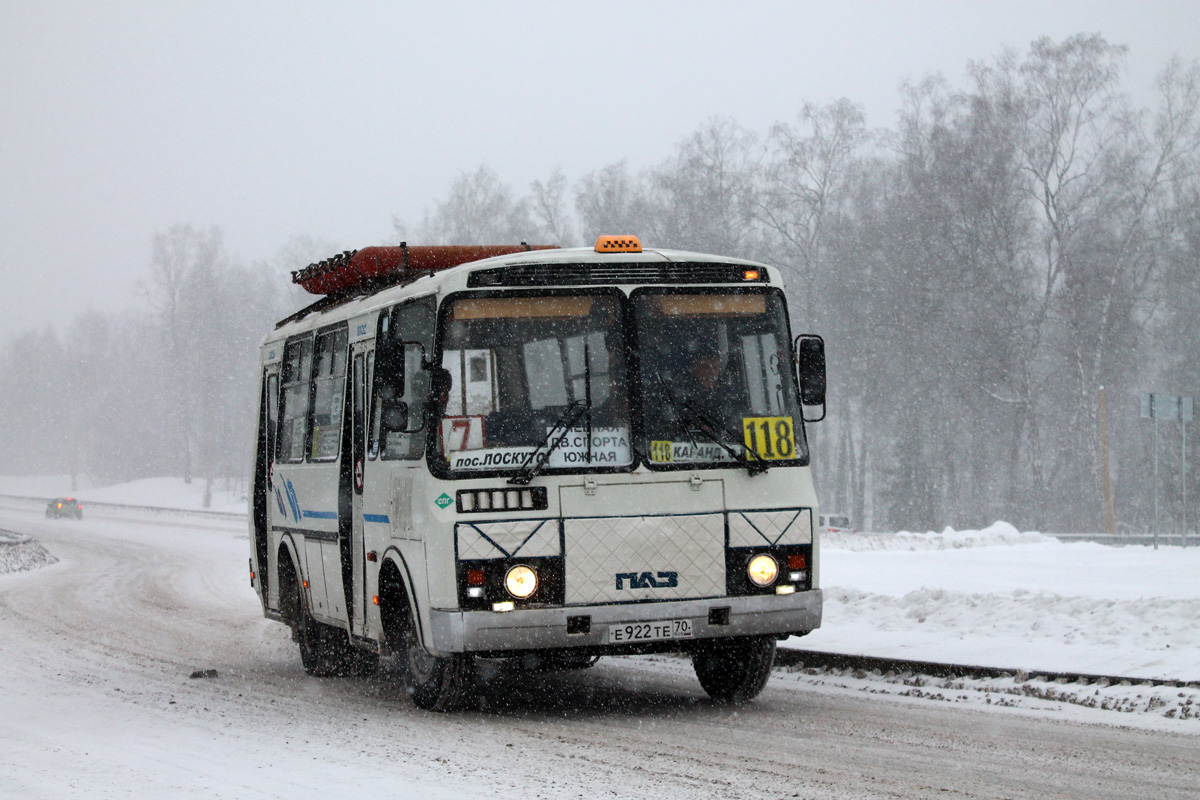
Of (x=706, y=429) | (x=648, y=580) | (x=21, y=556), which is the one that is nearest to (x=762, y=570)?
(x=648, y=580)

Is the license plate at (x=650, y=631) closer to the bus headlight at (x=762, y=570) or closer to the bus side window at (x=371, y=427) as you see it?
the bus headlight at (x=762, y=570)

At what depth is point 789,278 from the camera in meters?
58.2

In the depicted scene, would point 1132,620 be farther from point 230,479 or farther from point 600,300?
point 230,479

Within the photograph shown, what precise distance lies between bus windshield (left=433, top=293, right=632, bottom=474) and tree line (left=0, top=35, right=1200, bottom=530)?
37344 mm

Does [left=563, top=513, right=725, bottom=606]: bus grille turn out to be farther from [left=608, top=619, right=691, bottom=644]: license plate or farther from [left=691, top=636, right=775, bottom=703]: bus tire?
[left=691, top=636, right=775, bottom=703]: bus tire

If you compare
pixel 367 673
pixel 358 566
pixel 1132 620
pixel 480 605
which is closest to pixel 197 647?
pixel 367 673

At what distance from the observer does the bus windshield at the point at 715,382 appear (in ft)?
31.4

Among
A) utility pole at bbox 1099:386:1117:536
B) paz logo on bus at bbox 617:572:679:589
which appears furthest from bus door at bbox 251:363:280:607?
utility pole at bbox 1099:386:1117:536

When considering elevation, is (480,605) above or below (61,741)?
above

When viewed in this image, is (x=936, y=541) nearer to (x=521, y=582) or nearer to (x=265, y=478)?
(x=265, y=478)

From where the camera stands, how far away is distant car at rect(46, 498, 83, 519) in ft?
222

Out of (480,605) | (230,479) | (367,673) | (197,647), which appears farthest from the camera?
(230,479)

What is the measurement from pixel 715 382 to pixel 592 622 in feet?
5.72

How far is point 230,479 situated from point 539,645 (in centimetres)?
9023
